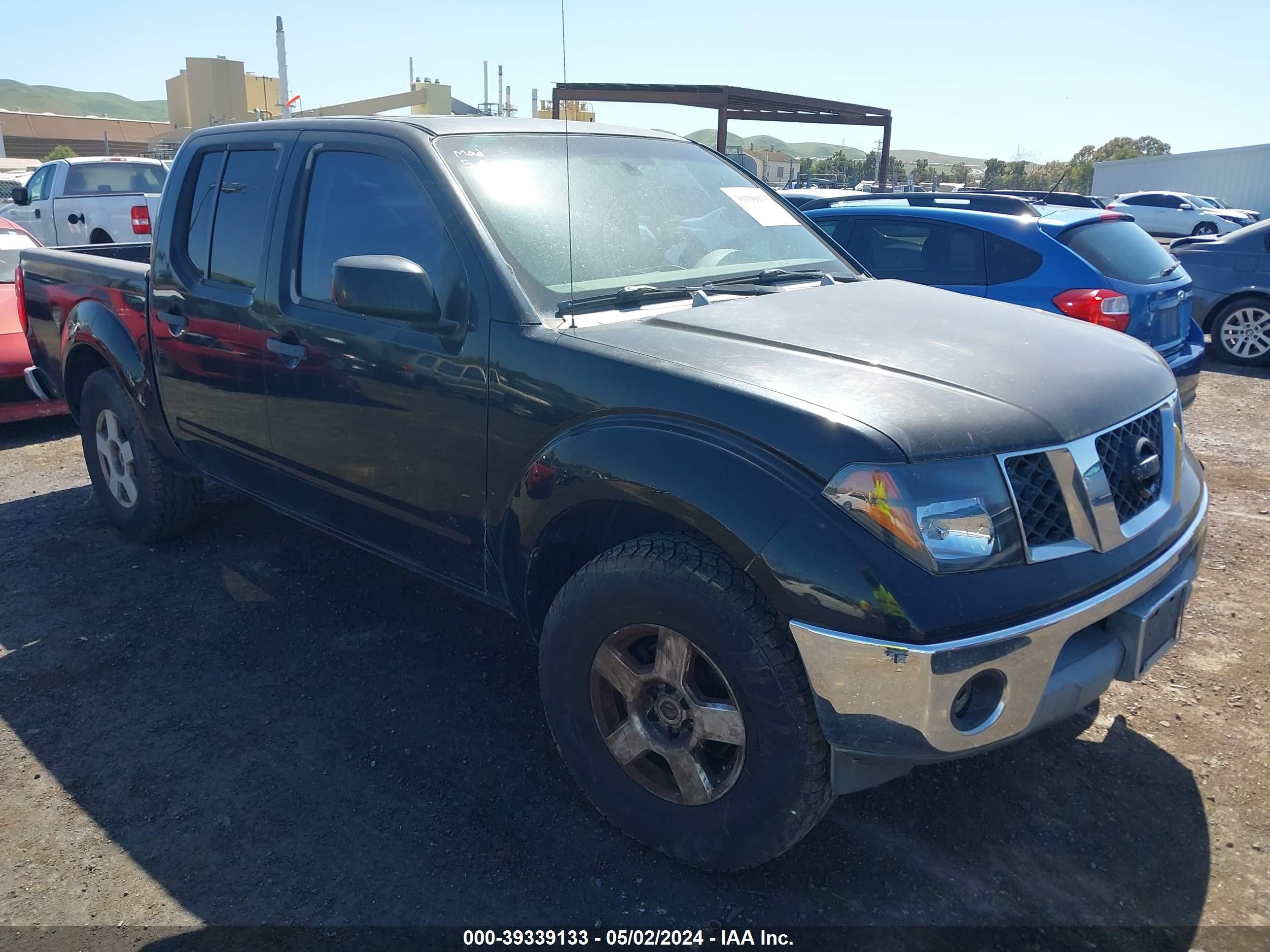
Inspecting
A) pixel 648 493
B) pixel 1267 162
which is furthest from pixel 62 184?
pixel 1267 162

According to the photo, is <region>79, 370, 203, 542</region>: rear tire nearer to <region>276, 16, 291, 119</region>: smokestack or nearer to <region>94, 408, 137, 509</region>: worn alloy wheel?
<region>94, 408, 137, 509</region>: worn alloy wheel

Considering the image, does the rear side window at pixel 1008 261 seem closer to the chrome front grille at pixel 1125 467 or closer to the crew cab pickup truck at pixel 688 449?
the crew cab pickup truck at pixel 688 449

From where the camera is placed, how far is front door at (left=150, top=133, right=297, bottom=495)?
3.61 metres

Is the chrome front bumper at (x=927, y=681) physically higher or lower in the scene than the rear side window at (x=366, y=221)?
lower

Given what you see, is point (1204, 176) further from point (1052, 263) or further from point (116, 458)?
point (116, 458)

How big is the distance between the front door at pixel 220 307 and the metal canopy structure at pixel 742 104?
6590mm

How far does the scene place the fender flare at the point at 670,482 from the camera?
214 cm

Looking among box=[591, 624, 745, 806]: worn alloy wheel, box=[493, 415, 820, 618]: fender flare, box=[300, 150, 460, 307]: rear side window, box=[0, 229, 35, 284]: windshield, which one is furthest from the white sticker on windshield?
box=[0, 229, 35, 284]: windshield

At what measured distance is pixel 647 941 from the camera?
7.66 feet

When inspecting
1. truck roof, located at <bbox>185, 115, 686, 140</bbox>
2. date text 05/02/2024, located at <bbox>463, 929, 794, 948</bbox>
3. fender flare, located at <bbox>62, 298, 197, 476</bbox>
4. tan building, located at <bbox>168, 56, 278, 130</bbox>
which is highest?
tan building, located at <bbox>168, 56, 278, 130</bbox>

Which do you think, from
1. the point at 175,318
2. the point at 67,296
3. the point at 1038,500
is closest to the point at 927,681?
the point at 1038,500

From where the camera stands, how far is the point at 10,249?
26.3 ft

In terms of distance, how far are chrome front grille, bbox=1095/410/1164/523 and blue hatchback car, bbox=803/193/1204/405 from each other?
3.22 meters

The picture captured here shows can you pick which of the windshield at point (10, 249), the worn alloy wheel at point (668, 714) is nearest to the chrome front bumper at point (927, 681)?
the worn alloy wheel at point (668, 714)
